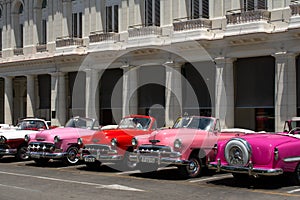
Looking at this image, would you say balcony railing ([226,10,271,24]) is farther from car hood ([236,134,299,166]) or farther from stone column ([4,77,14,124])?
stone column ([4,77,14,124])

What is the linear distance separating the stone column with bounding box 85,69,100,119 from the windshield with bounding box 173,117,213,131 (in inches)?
656

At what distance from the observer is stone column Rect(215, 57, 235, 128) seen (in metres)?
24.6

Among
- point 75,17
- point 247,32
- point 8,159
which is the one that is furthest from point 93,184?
point 75,17

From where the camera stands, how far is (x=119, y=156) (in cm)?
1511

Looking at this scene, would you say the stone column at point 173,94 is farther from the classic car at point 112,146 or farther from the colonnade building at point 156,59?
the classic car at point 112,146

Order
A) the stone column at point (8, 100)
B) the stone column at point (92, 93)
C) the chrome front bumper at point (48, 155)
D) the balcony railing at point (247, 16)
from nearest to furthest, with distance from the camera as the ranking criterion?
the chrome front bumper at point (48, 155)
the balcony railing at point (247, 16)
the stone column at point (92, 93)
the stone column at point (8, 100)

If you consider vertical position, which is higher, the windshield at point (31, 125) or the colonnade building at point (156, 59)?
the colonnade building at point (156, 59)

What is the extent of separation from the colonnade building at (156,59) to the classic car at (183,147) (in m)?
8.69

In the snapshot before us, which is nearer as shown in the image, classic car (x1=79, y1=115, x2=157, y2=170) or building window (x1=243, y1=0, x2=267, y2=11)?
classic car (x1=79, y1=115, x2=157, y2=170)

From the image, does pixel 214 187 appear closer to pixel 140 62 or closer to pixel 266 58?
pixel 266 58

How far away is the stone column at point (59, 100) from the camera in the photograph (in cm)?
3359

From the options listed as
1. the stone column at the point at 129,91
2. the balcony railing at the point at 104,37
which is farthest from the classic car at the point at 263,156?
the balcony railing at the point at 104,37

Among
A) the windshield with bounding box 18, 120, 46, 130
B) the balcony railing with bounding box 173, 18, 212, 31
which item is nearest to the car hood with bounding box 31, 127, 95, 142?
the windshield with bounding box 18, 120, 46, 130

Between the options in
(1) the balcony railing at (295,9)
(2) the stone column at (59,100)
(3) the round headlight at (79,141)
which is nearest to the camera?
(3) the round headlight at (79,141)
